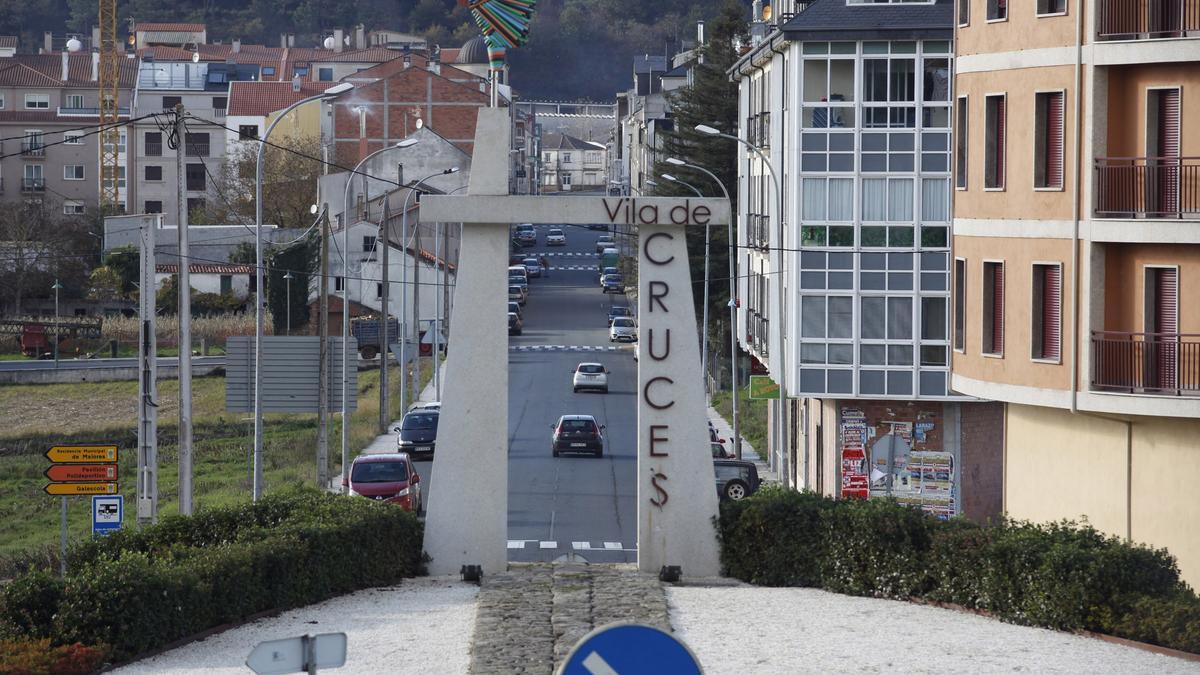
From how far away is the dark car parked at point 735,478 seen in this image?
3647 centimetres

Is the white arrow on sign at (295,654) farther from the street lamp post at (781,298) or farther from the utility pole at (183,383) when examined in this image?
Result: the street lamp post at (781,298)

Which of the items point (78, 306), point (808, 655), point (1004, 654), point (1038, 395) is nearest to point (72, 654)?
point (808, 655)

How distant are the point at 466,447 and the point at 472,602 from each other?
115 inches

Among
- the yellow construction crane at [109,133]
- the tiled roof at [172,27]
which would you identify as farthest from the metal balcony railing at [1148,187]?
the tiled roof at [172,27]

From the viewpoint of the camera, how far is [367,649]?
17.0m

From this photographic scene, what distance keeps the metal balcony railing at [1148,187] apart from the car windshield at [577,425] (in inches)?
1010

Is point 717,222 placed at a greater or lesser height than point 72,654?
greater

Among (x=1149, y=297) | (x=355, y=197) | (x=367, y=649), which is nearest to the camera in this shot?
(x=367, y=649)

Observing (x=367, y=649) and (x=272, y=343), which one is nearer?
(x=367, y=649)

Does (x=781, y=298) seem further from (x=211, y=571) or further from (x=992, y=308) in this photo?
(x=211, y=571)

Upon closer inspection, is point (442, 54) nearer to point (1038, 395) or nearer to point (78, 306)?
point (78, 306)

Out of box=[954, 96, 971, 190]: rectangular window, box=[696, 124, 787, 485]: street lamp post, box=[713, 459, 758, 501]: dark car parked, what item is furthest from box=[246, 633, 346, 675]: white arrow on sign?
box=[713, 459, 758, 501]: dark car parked

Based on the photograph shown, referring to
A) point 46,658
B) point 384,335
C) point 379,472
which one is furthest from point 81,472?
point 384,335

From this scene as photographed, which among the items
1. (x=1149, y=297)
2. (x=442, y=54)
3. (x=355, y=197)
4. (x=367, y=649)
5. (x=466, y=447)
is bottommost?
(x=367, y=649)
